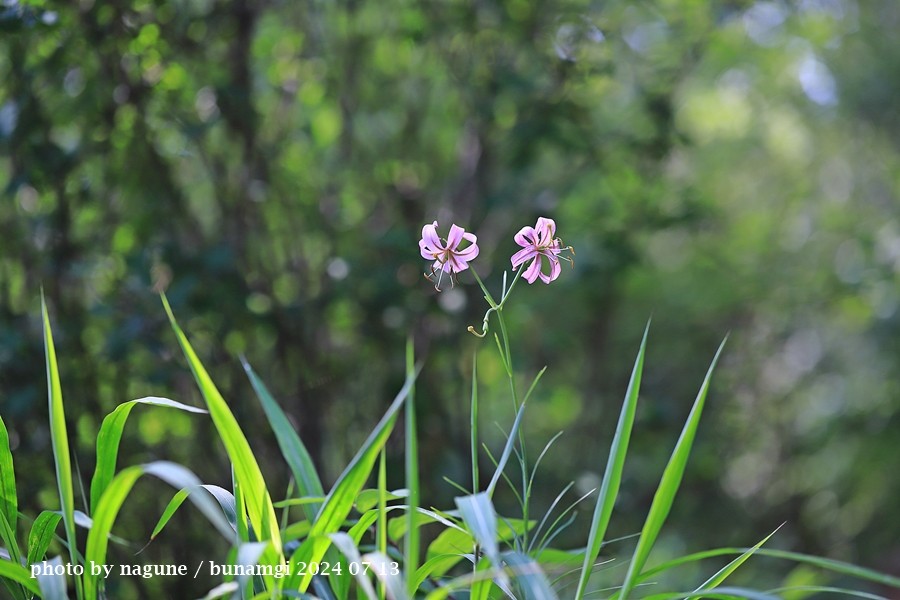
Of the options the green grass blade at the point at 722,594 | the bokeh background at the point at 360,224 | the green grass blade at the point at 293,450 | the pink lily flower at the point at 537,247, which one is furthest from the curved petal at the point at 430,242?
the bokeh background at the point at 360,224

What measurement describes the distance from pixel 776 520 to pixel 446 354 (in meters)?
3.06

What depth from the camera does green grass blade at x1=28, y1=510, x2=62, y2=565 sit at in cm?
106

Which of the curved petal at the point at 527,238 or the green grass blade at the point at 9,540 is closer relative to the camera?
the green grass blade at the point at 9,540

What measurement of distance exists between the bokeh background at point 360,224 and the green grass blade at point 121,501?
1.13 meters

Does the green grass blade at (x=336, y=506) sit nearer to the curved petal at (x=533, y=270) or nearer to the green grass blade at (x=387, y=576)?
the green grass blade at (x=387, y=576)

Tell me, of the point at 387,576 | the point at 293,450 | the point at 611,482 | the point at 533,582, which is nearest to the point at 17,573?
the point at 293,450

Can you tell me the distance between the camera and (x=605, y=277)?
287 cm

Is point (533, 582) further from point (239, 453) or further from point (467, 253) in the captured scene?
point (467, 253)

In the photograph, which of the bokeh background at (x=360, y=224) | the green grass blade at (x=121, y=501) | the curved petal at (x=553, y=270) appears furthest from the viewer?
the bokeh background at (x=360, y=224)

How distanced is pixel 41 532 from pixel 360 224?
76.3 inches

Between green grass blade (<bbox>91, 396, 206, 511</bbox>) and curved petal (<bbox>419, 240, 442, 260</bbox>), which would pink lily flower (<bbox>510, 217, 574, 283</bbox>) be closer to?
curved petal (<bbox>419, 240, 442, 260</bbox>)

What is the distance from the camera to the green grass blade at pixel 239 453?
3.03 ft

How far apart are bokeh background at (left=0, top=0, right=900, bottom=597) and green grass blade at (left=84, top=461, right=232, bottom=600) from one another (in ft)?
3.72

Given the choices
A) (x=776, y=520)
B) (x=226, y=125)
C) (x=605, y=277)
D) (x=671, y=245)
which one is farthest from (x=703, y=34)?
(x=776, y=520)
